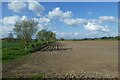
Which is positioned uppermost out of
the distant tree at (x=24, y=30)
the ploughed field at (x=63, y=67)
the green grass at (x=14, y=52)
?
the distant tree at (x=24, y=30)

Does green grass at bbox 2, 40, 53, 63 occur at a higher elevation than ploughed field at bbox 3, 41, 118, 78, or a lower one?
higher

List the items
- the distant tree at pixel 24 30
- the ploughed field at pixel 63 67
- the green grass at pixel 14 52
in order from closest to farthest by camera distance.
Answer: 1. the ploughed field at pixel 63 67
2. the green grass at pixel 14 52
3. the distant tree at pixel 24 30

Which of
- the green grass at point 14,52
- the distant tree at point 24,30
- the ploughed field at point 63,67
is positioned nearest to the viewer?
the ploughed field at point 63,67

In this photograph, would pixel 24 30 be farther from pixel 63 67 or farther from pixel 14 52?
pixel 63 67

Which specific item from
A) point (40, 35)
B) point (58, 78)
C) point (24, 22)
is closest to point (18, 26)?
point (24, 22)

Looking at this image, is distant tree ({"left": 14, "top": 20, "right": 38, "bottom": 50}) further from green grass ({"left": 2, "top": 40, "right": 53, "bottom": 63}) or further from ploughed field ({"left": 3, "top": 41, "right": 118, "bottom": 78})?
ploughed field ({"left": 3, "top": 41, "right": 118, "bottom": 78})

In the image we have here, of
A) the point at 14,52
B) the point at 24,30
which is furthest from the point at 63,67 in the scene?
the point at 24,30

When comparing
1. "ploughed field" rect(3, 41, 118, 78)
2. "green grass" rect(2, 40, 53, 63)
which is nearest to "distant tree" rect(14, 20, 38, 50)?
"green grass" rect(2, 40, 53, 63)

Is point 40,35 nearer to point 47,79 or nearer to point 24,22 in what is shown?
point 24,22

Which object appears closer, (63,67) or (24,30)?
(63,67)

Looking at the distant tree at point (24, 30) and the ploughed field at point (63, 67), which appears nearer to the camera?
the ploughed field at point (63, 67)

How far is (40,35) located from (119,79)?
10678 centimetres

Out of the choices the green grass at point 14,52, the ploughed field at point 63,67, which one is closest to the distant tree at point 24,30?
the green grass at point 14,52

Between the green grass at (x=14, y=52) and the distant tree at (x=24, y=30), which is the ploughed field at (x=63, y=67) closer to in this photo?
the green grass at (x=14, y=52)
